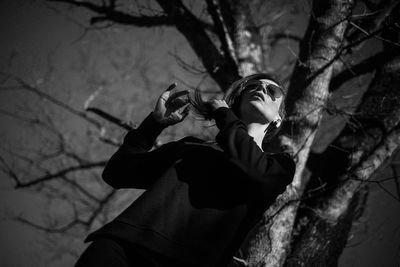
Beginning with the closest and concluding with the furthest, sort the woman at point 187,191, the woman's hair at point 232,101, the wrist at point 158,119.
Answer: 1. the woman at point 187,191
2. the wrist at point 158,119
3. the woman's hair at point 232,101

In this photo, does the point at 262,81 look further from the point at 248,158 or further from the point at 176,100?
the point at 248,158

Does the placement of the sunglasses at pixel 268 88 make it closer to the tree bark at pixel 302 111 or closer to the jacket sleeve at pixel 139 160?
the jacket sleeve at pixel 139 160

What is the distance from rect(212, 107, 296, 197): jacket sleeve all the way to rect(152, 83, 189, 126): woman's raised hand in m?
0.26

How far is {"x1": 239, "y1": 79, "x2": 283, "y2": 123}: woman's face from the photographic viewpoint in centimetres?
160

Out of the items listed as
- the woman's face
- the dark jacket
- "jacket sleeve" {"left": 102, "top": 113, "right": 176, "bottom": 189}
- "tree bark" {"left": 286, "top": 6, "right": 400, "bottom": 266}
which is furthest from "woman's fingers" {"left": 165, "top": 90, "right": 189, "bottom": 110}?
"tree bark" {"left": 286, "top": 6, "right": 400, "bottom": 266}

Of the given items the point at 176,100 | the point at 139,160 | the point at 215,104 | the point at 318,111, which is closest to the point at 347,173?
the point at 318,111

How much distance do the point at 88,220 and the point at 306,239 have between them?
3.37 meters

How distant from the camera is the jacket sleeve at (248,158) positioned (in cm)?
122

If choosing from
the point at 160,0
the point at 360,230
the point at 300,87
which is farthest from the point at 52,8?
the point at 360,230

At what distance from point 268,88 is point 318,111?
1104mm

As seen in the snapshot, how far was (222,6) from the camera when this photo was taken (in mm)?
3537

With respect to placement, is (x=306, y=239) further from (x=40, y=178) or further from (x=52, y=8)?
(x=52, y=8)

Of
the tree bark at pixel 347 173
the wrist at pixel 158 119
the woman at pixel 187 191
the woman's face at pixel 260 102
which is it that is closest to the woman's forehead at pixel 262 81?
the woman's face at pixel 260 102

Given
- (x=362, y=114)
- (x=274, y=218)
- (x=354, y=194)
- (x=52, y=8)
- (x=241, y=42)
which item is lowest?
(x=274, y=218)
